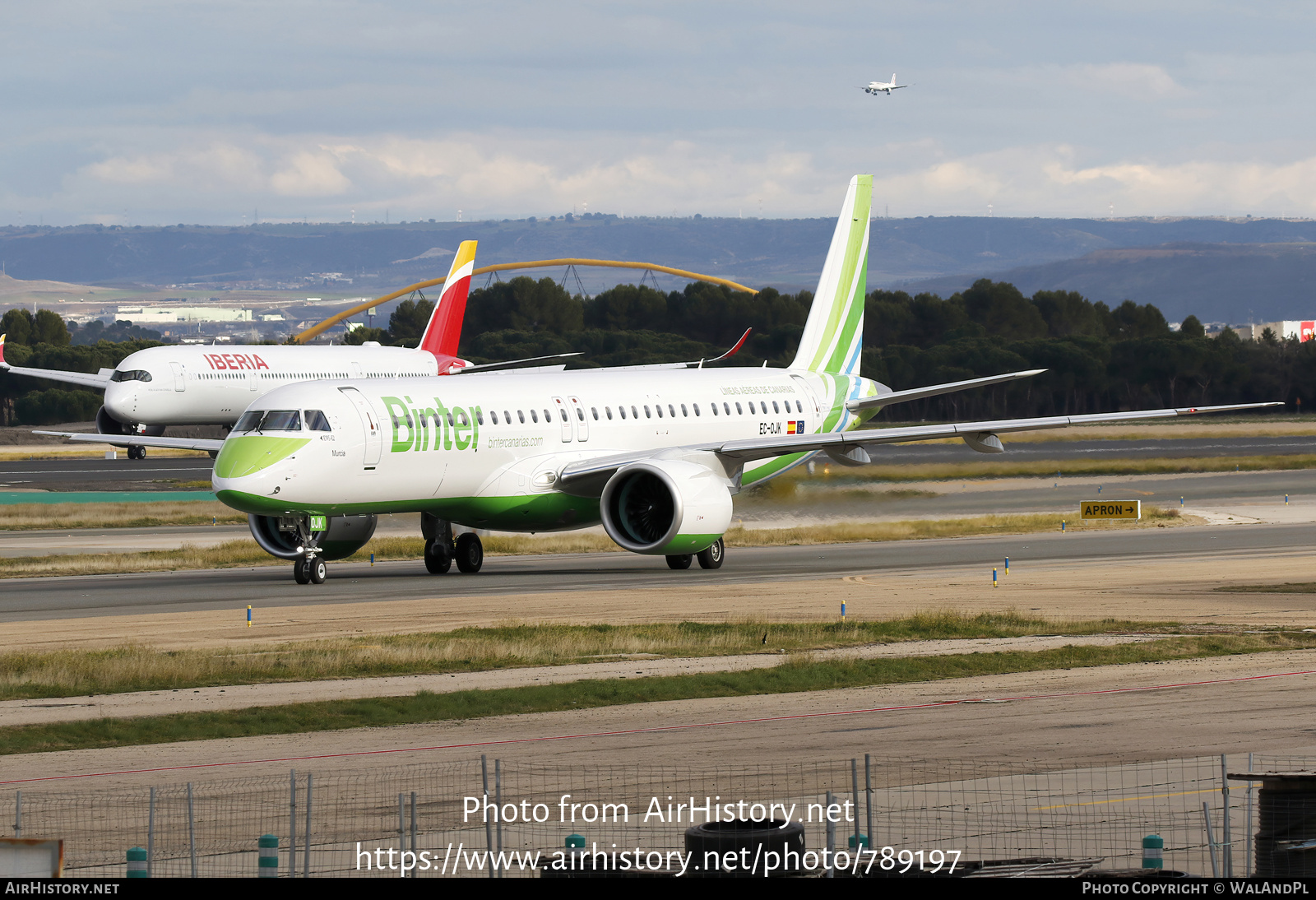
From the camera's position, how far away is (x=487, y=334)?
545 feet

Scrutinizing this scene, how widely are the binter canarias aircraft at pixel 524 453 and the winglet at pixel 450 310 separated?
151 ft

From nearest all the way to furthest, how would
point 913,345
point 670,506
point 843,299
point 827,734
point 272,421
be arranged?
point 827,734 < point 272,421 < point 670,506 < point 843,299 < point 913,345

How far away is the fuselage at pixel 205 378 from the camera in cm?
8294

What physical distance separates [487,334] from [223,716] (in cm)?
14287

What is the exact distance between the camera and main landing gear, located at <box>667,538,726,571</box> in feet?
151

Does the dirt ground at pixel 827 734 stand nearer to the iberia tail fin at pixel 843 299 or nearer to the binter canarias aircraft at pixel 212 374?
the iberia tail fin at pixel 843 299

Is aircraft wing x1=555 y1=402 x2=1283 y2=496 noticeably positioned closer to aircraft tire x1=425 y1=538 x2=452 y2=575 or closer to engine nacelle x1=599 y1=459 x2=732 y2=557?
engine nacelle x1=599 y1=459 x2=732 y2=557

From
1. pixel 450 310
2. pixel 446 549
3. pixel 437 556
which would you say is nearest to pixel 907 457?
pixel 450 310

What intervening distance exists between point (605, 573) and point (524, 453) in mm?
4678

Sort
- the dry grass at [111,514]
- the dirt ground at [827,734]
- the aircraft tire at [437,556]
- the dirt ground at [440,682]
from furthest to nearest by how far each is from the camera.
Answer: the dry grass at [111,514], the aircraft tire at [437,556], the dirt ground at [440,682], the dirt ground at [827,734]

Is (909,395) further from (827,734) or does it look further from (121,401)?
(121,401)

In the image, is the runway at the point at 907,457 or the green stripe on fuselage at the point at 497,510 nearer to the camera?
the green stripe on fuselage at the point at 497,510

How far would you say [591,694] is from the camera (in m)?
26.6

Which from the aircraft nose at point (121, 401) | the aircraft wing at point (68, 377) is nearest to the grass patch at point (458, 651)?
the aircraft nose at point (121, 401)
